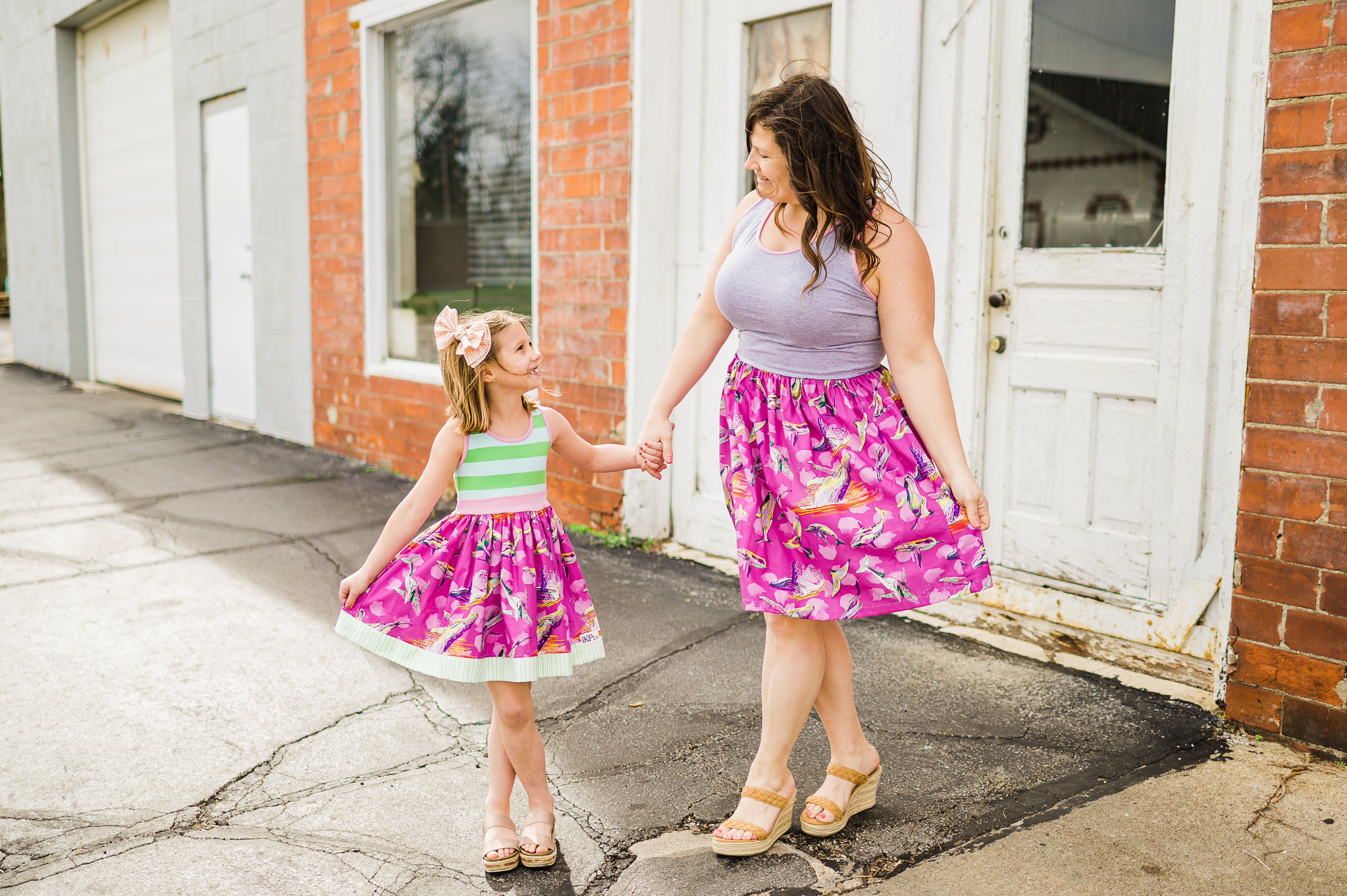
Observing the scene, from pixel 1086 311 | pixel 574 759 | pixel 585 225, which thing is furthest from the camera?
A: pixel 585 225

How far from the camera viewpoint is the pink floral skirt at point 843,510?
241 centimetres

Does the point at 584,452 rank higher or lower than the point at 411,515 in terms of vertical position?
higher

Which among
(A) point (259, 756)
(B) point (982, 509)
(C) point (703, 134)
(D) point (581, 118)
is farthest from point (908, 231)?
(D) point (581, 118)

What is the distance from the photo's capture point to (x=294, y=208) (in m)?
7.57

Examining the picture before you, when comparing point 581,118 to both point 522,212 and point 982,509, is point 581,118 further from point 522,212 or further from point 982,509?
point 982,509

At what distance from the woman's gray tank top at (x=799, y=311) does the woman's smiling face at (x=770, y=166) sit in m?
0.10

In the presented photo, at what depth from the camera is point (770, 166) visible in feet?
7.93

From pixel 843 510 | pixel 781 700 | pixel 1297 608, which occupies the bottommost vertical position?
pixel 781 700

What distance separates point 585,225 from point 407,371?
199 centimetres

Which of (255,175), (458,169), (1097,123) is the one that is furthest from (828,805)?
(255,175)

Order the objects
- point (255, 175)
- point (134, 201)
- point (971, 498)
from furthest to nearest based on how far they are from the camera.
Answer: point (134, 201) < point (255, 175) < point (971, 498)

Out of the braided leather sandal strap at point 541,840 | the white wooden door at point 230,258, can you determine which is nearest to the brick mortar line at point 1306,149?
the braided leather sandal strap at point 541,840

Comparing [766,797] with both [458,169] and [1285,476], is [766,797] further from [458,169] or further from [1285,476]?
[458,169]

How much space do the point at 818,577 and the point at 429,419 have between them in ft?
14.6
